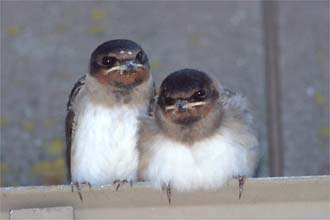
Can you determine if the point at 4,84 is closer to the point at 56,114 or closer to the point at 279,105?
the point at 56,114

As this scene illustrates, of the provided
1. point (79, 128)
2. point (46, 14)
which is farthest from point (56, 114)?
point (79, 128)

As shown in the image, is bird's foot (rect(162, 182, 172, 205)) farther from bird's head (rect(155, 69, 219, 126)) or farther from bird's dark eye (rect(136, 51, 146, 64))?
bird's dark eye (rect(136, 51, 146, 64))

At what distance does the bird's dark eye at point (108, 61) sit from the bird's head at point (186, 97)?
0.17 m

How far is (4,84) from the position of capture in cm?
400

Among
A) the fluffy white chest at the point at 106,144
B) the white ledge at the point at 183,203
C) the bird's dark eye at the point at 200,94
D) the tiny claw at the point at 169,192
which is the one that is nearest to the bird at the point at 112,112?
the fluffy white chest at the point at 106,144

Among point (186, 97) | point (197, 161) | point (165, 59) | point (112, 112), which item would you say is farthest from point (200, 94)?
A: point (165, 59)

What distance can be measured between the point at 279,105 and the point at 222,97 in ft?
2.22

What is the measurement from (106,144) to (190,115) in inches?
10.3

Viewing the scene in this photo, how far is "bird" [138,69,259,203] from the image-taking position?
125 inches

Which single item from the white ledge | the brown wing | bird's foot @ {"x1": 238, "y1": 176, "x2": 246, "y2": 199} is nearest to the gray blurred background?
the brown wing

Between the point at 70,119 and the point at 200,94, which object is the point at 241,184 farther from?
the point at 70,119

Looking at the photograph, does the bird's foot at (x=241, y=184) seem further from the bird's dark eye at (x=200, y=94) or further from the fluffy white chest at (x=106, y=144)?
the fluffy white chest at (x=106, y=144)

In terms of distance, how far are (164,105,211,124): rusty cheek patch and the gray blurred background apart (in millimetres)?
682

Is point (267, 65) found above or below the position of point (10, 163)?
above
